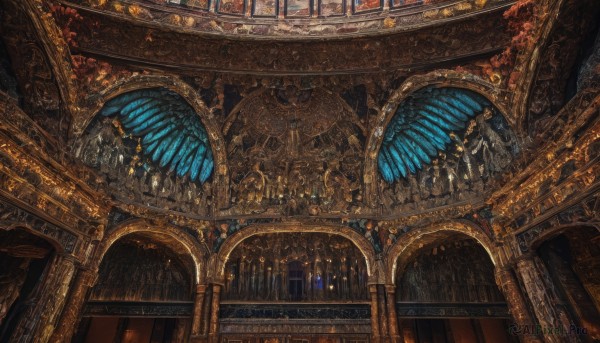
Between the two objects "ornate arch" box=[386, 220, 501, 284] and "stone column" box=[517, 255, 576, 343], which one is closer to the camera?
"stone column" box=[517, 255, 576, 343]

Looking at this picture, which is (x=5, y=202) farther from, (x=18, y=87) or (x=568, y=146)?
(x=568, y=146)

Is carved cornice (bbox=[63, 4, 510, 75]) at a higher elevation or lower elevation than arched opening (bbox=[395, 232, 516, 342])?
higher

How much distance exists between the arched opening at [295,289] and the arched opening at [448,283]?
1582mm

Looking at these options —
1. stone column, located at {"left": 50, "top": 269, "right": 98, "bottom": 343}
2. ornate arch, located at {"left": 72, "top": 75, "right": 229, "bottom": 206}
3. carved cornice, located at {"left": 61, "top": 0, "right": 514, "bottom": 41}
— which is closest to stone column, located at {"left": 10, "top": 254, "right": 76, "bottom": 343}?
stone column, located at {"left": 50, "top": 269, "right": 98, "bottom": 343}

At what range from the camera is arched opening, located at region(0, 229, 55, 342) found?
762 centimetres

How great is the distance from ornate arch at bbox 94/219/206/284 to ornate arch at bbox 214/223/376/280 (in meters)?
0.59

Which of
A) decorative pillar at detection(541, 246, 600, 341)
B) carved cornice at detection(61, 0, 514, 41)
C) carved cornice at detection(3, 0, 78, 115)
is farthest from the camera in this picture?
carved cornice at detection(61, 0, 514, 41)

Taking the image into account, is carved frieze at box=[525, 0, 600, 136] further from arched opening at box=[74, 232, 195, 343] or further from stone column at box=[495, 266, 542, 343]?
arched opening at box=[74, 232, 195, 343]

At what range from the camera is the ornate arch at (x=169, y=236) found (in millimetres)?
10191

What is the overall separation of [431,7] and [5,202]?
1164 cm

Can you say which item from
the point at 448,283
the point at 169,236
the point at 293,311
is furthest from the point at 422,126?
the point at 169,236

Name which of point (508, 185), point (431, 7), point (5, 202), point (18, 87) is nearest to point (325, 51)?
point (431, 7)

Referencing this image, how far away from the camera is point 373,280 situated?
11.3 m

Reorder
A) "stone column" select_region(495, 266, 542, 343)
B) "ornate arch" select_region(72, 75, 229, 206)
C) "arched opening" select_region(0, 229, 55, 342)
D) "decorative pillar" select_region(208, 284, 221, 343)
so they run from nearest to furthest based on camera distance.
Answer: "arched opening" select_region(0, 229, 55, 342) < "stone column" select_region(495, 266, 542, 343) < "ornate arch" select_region(72, 75, 229, 206) < "decorative pillar" select_region(208, 284, 221, 343)
